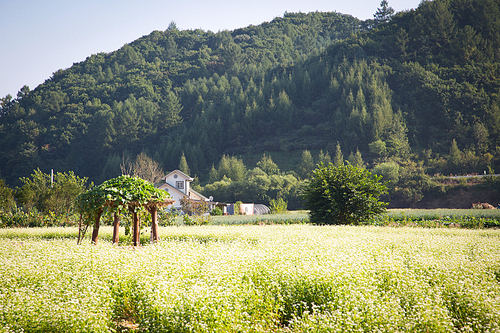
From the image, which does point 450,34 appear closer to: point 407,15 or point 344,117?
point 407,15

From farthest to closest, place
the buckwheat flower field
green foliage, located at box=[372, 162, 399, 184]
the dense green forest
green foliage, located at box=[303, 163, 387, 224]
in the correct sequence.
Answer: the dense green forest, green foliage, located at box=[372, 162, 399, 184], green foliage, located at box=[303, 163, 387, 224], the buckwheat flower field

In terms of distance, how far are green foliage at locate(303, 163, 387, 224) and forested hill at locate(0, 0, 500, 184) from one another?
5602 cm

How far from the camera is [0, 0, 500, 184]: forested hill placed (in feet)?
273

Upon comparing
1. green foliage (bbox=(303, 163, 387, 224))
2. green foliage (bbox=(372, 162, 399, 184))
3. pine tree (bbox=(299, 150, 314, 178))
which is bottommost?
green foliage (bbox=(303, 163, 387, 224))

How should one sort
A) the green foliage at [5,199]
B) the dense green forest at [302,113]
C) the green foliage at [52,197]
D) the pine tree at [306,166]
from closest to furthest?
the green foliage at [5,199]
the green foliage at [52,197]
the pine tree at [306,166]
the dense green forest at [302,113]

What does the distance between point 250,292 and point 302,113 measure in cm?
10230

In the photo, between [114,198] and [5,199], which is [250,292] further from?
[5,199]

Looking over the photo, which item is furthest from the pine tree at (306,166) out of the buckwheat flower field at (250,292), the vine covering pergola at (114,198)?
the buckwheat flower field at (250,292)

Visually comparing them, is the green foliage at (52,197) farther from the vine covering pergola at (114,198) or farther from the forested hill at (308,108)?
the forested hill at (308,108)

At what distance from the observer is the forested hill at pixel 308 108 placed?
8331 cm

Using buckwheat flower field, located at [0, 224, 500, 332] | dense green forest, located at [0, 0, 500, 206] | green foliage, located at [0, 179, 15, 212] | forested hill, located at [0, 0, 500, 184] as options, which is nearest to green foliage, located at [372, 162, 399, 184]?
dense green forest, located at [0, 0, 500, 206]

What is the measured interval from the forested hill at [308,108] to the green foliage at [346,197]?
56.0 m

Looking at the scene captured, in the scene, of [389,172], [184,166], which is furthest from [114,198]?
[184,166]

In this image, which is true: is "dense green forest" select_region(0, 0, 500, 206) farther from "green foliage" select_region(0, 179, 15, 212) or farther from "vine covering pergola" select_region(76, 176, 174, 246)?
"vine covering pergola" select_region(76, 176, 174, 246)
